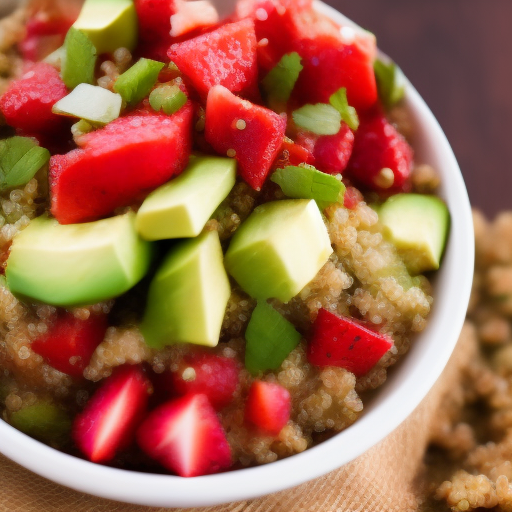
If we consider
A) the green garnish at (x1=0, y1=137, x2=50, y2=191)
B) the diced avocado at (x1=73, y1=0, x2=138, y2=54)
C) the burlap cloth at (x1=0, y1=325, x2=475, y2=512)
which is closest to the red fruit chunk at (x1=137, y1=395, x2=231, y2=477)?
the burlap cloth at (x1=0, y1=325, x2=475, y2=512)

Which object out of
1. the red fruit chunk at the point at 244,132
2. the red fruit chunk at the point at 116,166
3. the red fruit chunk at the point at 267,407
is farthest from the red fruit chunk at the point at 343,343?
the red fruit chunk at the point at 116,166

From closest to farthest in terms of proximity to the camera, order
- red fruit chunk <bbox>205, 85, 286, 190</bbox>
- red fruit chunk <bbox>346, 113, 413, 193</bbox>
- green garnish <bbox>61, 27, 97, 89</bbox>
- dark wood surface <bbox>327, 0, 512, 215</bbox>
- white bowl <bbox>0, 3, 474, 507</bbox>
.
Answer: white bowl <bbox>0, 3, 474, 507</bbox>
red fruit chunk <bbox>205, 85, 286, 190</bbox>
green garnish <bbox>61, 27, 97, 89</bbox>
red fruit chunk <bbox>346, 113, 413, 193</bbox>
dark wood surface <bbox>327, 0, 512, 215</bbox>

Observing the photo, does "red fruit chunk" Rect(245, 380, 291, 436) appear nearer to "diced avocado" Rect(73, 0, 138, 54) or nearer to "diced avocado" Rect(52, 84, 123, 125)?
"diced avocado" Rect(52, 84, 123, 125)

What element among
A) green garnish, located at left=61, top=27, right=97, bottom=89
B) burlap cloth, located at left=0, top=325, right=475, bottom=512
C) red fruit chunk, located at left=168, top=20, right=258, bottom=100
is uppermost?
green garnish, located at left=61, top=27, right=97, bottom=89

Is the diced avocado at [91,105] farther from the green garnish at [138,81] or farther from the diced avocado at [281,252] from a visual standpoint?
the diced avocado at [281,252]

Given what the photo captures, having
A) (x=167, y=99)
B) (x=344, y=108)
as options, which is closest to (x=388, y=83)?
(x=344, y=108)

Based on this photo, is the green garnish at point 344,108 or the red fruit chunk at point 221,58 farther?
the green garnish at point 344,108

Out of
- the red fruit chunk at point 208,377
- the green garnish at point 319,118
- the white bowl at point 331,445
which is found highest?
the green garnish at point 319,118

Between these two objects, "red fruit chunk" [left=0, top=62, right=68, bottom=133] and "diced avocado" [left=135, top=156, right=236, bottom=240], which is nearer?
"diced avocado" [left=135, top=156, right=236, bottom=240]

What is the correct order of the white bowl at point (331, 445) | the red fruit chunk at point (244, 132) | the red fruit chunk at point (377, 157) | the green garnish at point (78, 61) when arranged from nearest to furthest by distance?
the white bowl at point (331, 445) < the red fruit chunk at point (244, 132) < the green garnish at point (78, 61) < the red fruit chunk at point (377, 157)
